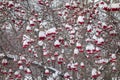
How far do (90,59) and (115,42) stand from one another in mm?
535

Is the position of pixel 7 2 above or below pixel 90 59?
above

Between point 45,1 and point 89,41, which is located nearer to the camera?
point 89,41

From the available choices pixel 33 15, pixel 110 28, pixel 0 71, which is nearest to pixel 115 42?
pixel 110 28

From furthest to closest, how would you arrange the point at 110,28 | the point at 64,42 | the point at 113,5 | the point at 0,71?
1. the point at 0,71
2. the point at 64,42
3. the point at 110,28
4. the point at 113,5

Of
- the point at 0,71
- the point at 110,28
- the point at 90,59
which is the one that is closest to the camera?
the point at 110,28

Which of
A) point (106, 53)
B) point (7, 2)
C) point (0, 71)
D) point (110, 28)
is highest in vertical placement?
point (7, 2)

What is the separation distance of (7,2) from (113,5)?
2.51m

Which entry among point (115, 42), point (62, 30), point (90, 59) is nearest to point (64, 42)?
point (62, 30)

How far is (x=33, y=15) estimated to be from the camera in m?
5.34

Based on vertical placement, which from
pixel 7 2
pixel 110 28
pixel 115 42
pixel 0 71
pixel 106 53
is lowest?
pixel 0 71

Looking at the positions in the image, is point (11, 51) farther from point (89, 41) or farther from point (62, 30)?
point (89, 41)

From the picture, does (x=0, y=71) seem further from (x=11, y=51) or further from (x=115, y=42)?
(x=115, y=42)

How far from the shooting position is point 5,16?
5531 mm

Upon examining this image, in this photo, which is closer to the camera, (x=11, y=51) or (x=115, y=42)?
(x=115, y=42)
